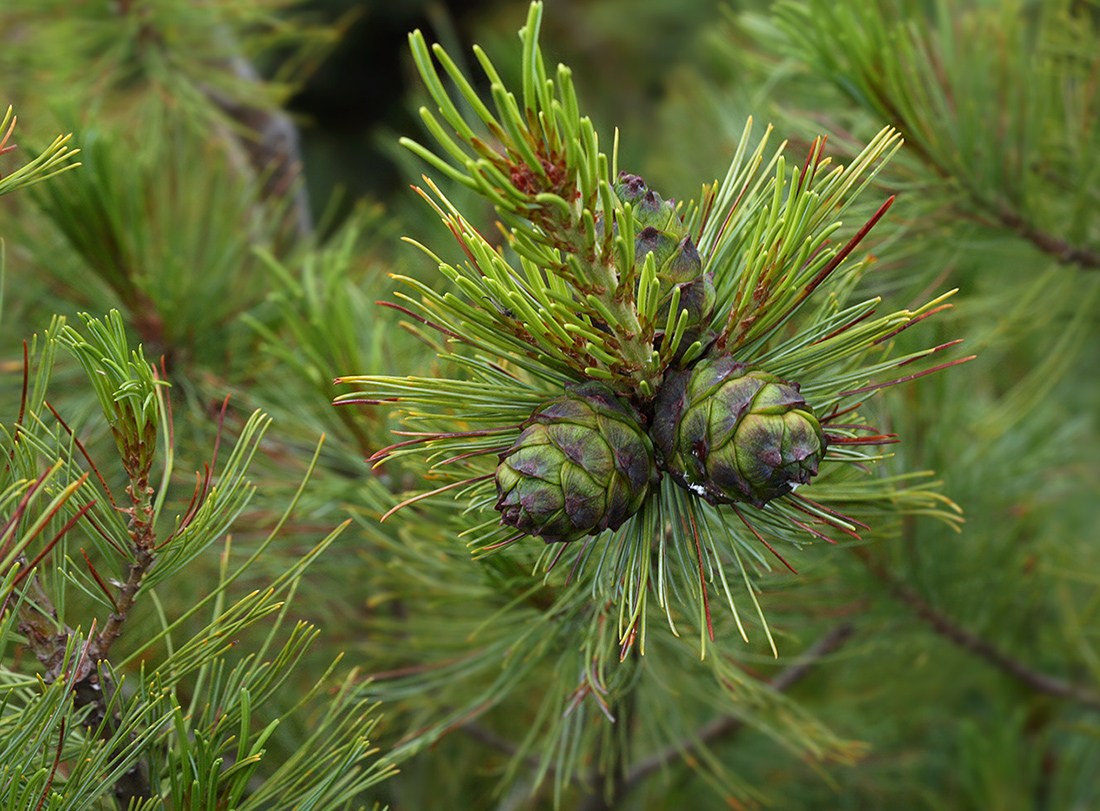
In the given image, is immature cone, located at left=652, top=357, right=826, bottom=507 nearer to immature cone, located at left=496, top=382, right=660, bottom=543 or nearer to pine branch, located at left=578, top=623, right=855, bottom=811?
immature cone, located at left=496, top=382, right=660, bottom=543

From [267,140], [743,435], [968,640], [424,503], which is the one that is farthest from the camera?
[267,140]

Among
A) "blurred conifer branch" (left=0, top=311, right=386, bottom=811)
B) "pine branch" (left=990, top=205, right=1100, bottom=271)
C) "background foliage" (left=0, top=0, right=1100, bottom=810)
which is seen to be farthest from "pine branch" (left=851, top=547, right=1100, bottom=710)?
"blurred conifer branch" (left=0, top=311, right=386, bottom=811)

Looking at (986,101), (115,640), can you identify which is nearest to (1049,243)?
(986,101)

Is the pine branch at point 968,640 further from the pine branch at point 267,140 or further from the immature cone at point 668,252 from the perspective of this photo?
the pine branch at point 267,140

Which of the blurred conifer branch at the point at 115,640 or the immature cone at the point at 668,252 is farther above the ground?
the immature cone at the point at 668,252

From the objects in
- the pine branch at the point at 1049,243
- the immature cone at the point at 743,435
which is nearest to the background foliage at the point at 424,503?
the pine branch at the point at 1049,243

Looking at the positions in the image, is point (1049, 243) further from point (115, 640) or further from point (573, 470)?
point (115, 640)

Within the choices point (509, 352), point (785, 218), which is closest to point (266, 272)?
point (509, 352)
